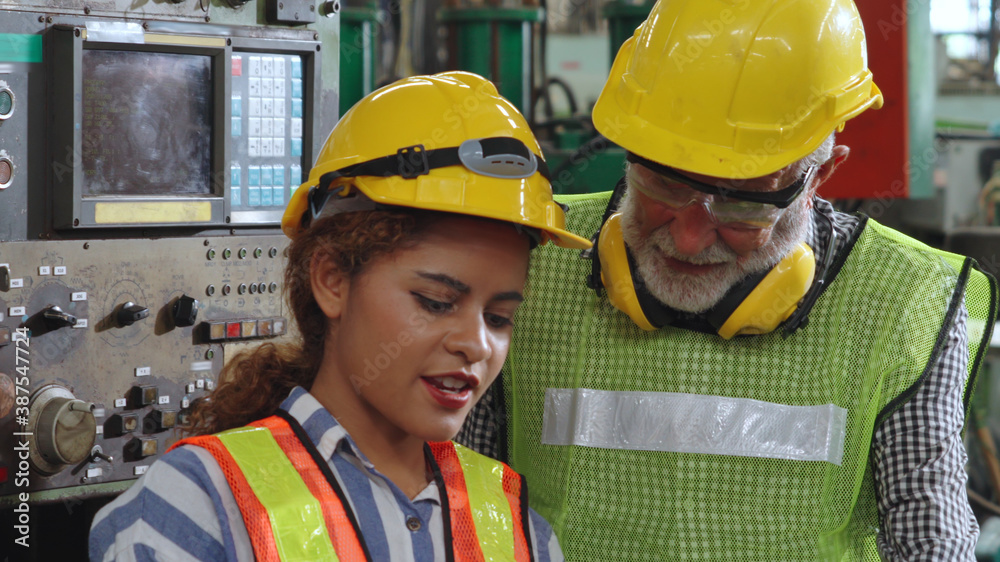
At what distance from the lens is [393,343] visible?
1.09m

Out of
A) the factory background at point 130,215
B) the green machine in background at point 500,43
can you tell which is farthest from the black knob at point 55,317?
the green machine in background at point 500,43

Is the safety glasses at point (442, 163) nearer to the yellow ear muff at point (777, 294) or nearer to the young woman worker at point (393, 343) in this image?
the young woman worker at point (393, 343)

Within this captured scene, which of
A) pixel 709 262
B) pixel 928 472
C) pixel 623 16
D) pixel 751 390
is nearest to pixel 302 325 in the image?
pixel 709 262

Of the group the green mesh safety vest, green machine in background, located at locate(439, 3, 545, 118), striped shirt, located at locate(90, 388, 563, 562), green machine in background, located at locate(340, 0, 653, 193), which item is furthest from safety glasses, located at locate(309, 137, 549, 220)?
green machine in background, located at locate(439, 3, 545, 118)

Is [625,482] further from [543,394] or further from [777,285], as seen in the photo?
[777,285]

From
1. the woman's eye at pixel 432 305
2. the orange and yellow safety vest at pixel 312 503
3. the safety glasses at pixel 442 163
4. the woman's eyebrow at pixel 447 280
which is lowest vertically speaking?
the orange and yellow safety vest at pixel 312 503

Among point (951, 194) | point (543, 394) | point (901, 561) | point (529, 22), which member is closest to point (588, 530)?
point (543, 394)

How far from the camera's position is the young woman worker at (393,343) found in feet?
3.38

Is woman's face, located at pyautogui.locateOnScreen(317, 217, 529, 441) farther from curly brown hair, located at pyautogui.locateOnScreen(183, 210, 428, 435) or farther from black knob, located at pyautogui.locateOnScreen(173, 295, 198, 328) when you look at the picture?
black knob, located at pyautogui.locateOnScreen(173, 295, 198, 328)

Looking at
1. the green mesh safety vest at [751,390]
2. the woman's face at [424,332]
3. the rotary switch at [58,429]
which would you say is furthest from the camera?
the rotary switch at [58,429]

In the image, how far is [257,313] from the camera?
1.90 meters

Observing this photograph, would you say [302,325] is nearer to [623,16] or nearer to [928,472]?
[928,472]

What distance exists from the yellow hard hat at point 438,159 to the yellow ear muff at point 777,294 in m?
0.36

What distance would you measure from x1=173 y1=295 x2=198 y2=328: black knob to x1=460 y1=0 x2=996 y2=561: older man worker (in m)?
0.60
